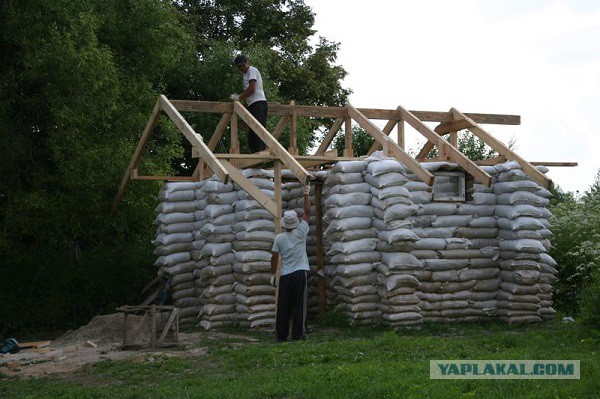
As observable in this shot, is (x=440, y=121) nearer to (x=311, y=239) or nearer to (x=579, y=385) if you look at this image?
(x=311, y=239)

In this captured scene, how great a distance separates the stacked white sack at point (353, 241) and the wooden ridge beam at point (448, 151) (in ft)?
4.59

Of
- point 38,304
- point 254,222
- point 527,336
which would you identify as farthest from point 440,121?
point 38,304

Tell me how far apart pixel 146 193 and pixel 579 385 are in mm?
10942

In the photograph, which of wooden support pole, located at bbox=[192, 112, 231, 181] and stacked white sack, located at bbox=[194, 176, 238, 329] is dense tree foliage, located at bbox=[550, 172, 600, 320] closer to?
stacked white sack, located at bbox=[194, 176, 238, 329]

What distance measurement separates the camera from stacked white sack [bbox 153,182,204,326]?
49.9 feet

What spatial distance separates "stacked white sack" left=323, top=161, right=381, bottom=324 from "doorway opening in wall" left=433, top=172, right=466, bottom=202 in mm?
1136

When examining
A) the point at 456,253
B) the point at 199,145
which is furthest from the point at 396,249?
the point at 199,145

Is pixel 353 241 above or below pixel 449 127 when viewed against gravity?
below

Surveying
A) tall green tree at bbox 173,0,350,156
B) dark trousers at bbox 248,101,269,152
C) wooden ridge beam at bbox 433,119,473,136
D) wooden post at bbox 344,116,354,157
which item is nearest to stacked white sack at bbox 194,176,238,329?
dark trousers at bbox 248,101,269,152

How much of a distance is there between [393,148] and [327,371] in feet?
16.6

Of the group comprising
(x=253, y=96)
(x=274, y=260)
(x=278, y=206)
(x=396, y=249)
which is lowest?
(x=274, y=260)

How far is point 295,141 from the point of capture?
15.2m

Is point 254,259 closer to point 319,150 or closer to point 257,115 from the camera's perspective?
point 257,115

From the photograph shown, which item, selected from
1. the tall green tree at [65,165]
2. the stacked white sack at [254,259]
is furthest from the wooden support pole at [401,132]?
the tall green tree at [65,165]
